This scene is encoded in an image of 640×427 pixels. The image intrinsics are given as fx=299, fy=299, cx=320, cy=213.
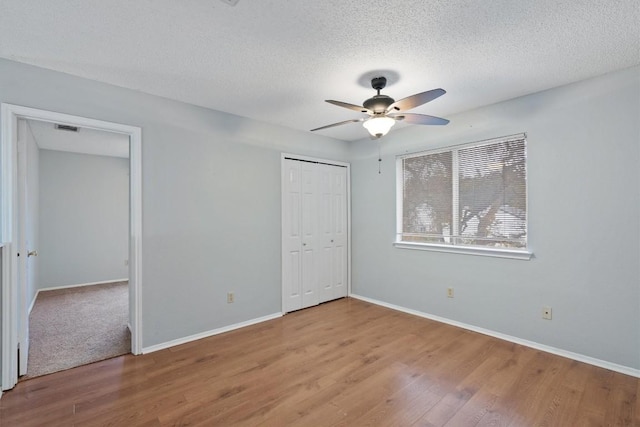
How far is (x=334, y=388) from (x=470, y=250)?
6.95ft

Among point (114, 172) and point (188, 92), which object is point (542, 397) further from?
point (114, 172)

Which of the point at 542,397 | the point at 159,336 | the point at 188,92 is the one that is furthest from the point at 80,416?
the point at 542,397

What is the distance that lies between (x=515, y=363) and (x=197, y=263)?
10.3 feet

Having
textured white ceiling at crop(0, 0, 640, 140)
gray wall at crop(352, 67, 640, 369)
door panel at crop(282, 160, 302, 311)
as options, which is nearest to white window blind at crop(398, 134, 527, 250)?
gray wall at crop(352, 67, 640, 369)

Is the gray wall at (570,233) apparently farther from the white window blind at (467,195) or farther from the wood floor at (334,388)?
the wood floor at (334,388)

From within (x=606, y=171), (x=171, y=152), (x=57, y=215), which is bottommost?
(x=57, y=215)

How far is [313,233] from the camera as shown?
4.26m

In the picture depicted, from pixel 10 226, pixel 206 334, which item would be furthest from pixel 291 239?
pixel 10 226

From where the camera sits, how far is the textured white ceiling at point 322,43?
5.57ft

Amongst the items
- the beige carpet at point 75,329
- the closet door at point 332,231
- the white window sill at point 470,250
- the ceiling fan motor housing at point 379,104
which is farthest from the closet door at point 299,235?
the beige carpet at point 75,329

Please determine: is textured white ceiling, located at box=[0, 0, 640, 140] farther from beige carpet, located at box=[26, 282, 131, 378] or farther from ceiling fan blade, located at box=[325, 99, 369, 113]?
beige carpet, located at box=[26, 282, 131, 378]

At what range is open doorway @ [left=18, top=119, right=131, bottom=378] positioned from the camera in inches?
147

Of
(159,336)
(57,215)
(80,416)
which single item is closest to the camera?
(80,416)

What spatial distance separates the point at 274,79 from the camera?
257 centimetres
